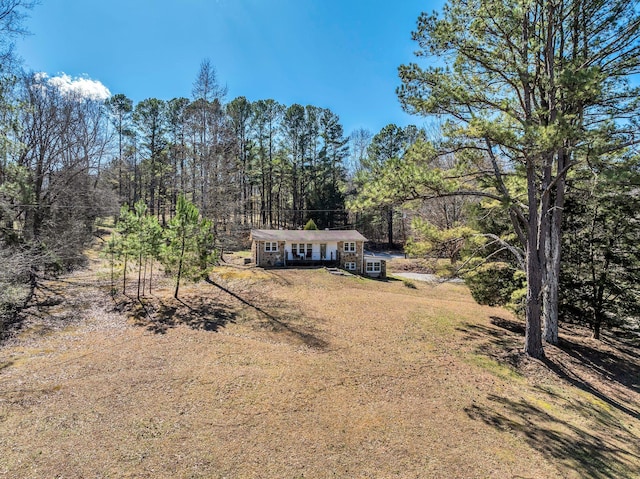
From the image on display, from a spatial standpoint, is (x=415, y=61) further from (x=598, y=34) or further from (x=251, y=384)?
(x=251, y=384)

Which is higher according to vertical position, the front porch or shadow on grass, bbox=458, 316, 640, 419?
the front porch

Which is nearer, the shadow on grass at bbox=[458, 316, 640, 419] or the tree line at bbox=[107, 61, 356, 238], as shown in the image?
the shadow on grass at bbox=[458, 316, 640, 419]

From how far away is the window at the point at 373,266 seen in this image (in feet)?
75.1

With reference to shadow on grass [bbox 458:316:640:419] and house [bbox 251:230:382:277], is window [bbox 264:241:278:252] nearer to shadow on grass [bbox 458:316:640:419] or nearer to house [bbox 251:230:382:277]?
house [bbox 251:230:382:277]

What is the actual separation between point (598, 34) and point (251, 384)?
11.7 metres

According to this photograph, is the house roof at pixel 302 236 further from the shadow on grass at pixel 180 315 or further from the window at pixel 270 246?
the shadow on grass at pixel 180 315

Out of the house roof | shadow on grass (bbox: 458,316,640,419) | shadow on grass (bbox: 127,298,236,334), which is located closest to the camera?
shadow on grass (bbox: 458,316,640,419)

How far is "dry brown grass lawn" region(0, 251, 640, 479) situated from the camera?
4.40m

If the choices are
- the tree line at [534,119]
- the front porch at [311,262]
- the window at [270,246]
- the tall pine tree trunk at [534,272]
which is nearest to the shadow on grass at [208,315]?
the tree line at [534,119]

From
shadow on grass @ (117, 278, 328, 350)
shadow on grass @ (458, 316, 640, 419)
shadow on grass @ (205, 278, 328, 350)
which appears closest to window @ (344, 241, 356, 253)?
shadow on grass @ (205, 278, 328, 350)

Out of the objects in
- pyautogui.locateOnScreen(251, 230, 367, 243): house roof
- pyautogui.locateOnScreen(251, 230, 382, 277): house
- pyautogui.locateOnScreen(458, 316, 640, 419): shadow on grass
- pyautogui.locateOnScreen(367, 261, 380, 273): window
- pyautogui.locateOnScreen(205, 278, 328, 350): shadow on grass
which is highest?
pyautogui.locateOnScreen(251, 230, 367, 243): house roof

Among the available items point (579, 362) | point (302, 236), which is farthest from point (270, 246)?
point (579, 362)

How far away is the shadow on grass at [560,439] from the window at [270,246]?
17.8 m

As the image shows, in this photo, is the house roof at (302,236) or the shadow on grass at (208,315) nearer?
the shadow on grass at (208,315)
